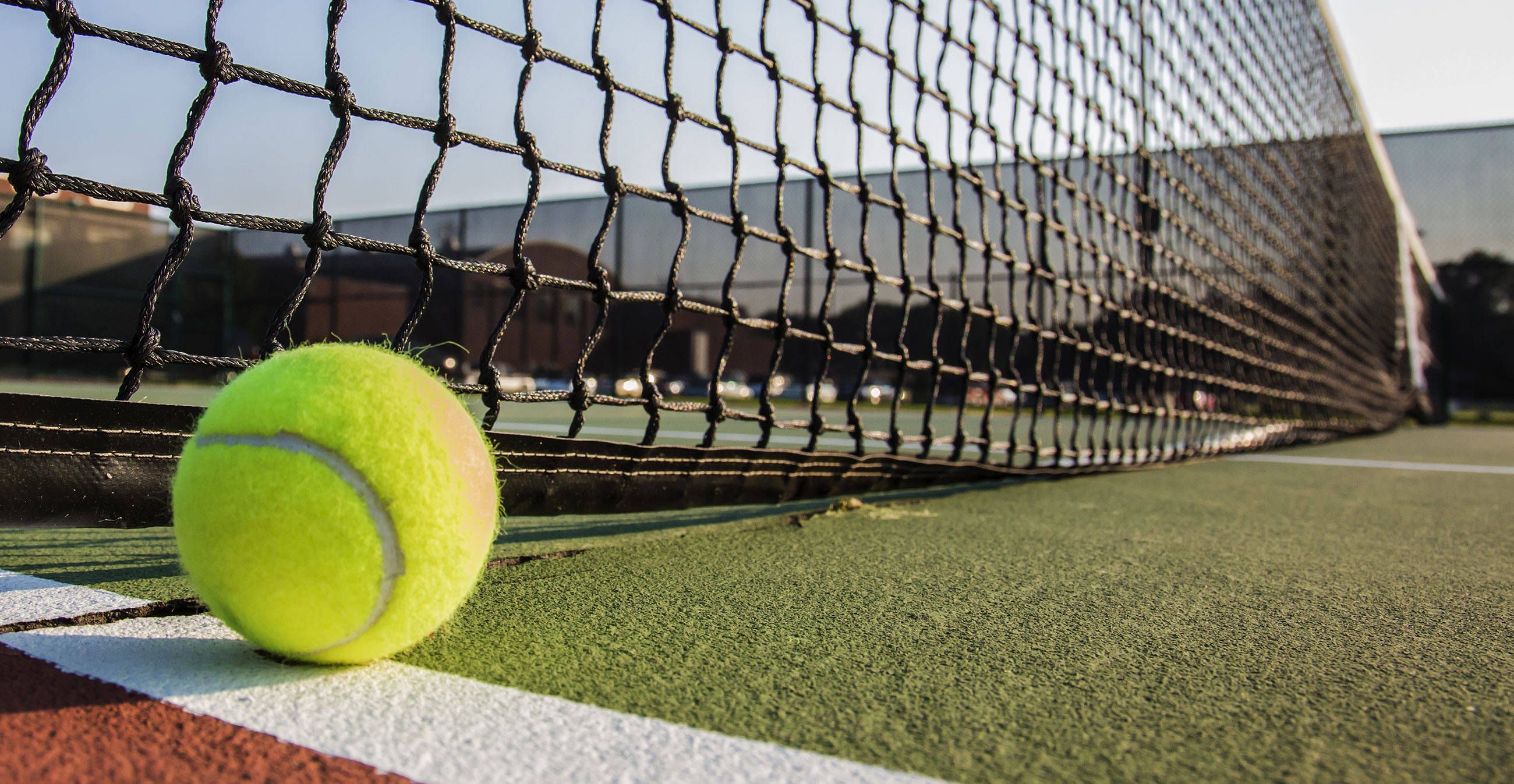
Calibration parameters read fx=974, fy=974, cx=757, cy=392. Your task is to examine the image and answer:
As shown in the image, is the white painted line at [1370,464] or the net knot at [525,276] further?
the white painted line at [1370,464]

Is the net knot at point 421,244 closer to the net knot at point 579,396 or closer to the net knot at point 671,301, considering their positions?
the net knot at point 579,396

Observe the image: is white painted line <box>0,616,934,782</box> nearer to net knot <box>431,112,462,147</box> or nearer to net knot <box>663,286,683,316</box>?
net knot <box>431,112,462,147</box>

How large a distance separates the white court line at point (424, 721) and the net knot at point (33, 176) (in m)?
0.39

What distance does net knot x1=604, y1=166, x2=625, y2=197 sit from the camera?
4.62ft

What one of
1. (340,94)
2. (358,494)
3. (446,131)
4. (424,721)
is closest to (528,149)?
(446,131)

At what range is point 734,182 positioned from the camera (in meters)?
1.64

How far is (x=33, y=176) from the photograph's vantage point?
834 mm

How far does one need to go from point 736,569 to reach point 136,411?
0.69m

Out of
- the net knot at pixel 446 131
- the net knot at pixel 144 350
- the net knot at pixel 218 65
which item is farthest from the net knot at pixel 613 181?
the net knot at pixel 144 350

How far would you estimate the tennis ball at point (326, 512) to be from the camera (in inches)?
29.3

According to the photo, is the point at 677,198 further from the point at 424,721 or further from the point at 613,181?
the point at 424,721

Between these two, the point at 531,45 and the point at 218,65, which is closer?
the point at 218,65

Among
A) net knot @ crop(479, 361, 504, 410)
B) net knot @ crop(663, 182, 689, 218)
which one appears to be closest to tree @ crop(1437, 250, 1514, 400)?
net knot @ crop(663, 182, 689, 218)

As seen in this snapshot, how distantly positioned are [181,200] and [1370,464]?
4.01 metres
